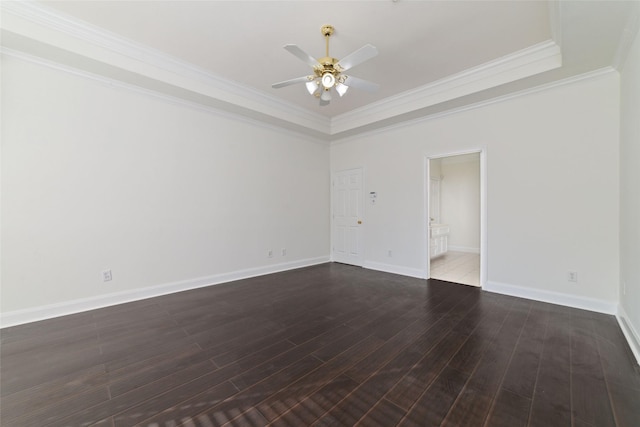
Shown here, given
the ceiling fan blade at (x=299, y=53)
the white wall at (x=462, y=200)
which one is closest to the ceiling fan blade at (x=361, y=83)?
the ceiling fan blade at (x=299, y=53)

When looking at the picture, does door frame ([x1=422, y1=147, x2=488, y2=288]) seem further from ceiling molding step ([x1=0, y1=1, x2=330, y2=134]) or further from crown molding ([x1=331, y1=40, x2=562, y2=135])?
ceiling molding step ([x1=0, y1=1, x2=330, y2=134])

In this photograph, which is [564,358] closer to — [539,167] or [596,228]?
[596,228]

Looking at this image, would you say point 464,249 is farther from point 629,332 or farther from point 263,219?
point 263,219

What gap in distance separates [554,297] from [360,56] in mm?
3894

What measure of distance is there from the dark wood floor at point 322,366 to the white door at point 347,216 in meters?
2.40

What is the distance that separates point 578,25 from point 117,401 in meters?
4.82

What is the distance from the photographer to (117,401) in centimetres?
172

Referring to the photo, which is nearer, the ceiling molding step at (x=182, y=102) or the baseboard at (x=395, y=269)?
the ceiling molding step at (x=182, y=102)

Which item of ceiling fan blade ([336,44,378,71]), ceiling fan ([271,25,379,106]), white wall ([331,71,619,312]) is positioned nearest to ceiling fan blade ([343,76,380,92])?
ceiling fan ([271,25,379,106])

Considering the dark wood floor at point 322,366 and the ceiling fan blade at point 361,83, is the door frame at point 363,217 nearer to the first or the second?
the dark wood floor at point 322,366

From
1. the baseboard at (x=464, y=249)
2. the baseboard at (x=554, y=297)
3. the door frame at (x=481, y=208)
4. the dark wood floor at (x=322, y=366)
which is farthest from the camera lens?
the baseboard at (x=464, y=249)

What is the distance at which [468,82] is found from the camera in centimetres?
365

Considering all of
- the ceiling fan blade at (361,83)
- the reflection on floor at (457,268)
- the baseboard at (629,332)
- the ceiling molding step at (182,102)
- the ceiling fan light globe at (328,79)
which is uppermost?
the ceiling molding step at (182,102)

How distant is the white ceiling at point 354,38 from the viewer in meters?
2.46
